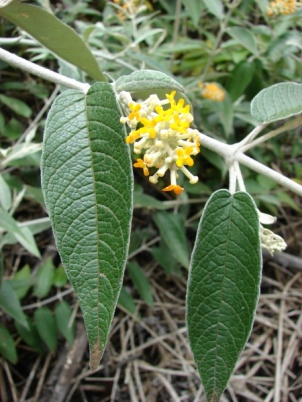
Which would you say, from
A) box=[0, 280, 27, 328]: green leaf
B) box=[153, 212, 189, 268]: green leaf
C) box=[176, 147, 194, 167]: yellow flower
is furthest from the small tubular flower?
box=[0, 280, 27, 328]: green leaf

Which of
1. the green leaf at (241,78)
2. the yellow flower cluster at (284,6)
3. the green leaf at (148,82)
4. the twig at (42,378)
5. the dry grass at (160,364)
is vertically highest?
the green leaf at (148,82)

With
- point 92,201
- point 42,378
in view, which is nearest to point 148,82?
point 92,201

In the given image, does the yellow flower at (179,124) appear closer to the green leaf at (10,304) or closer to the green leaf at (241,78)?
the green leaf at (10,304)

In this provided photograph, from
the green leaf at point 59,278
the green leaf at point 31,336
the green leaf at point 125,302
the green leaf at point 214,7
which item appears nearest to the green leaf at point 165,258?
the green leaf at point 125,302

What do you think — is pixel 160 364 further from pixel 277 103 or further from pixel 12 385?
pixel 277 103

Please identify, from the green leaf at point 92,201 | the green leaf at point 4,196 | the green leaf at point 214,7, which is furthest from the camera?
the green leaf at point 214,7

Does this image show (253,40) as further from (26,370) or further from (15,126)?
(26,370)

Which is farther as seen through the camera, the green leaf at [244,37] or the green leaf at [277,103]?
the green leaf at [244,37]

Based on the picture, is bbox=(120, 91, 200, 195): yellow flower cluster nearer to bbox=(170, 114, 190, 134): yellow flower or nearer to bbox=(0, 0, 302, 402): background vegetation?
bbox=(170, 114, 190, 134): yellow flower

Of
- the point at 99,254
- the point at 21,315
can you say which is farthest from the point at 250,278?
the point at 21,315

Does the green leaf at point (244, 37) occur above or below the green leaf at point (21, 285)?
above
